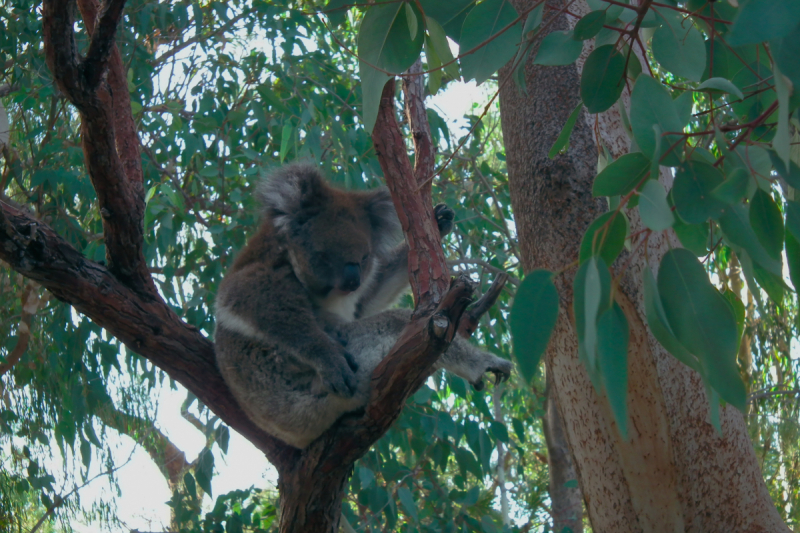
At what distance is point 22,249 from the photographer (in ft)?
4.90

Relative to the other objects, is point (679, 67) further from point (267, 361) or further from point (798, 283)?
point (267, 361)

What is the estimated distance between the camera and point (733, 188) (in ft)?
2.46

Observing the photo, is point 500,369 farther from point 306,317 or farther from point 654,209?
point 654,209

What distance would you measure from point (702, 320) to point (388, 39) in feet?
2.22

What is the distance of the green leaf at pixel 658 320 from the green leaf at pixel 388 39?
55 cm

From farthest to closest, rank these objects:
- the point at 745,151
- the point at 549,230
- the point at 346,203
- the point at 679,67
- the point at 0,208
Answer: the point at 346,203
the point at 549,230
the point at 0,208
the point at 679,67
the point at 745,151

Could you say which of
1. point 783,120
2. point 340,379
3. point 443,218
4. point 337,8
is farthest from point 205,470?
point 783,120

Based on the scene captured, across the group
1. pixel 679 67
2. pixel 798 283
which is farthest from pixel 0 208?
pixel 798 283

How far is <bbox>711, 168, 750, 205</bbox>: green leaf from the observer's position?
738 millimetres

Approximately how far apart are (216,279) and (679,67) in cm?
257

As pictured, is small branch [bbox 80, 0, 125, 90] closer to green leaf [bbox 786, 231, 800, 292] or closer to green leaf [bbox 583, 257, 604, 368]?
green leaf [bbox 583, 257, 604, 368]

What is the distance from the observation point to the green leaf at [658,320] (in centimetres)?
85

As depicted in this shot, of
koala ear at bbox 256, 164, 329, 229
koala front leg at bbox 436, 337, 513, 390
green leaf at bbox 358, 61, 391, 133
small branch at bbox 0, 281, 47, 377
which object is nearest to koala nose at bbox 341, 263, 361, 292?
koala ear at bbox 256, 164, 329, 229

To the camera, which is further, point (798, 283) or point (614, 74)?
point (614, 74)
